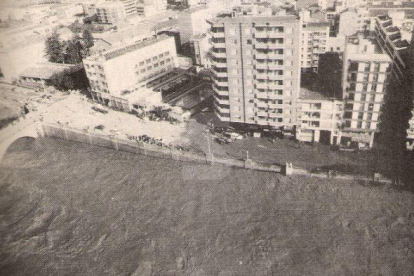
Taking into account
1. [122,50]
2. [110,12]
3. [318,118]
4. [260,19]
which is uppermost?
[260,19]

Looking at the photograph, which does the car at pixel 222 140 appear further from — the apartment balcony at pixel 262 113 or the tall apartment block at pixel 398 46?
the tall apartment block at pixel 398 46

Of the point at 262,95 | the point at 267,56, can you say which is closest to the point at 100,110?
the point at 262,95

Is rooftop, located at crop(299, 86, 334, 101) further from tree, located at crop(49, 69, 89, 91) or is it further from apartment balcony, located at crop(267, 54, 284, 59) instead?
tree, located at crop(49, 69, 89, 91)

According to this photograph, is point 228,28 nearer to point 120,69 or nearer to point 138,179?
point 138,179

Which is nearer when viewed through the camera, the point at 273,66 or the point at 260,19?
the point at 260,19

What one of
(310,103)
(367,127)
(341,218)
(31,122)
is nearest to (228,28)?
(310,103)

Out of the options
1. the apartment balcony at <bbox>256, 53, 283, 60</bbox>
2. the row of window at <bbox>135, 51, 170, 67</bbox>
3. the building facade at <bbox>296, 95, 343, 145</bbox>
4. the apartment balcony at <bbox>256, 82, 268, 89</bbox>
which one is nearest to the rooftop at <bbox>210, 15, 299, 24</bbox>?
the apartment balcony at <bbox>256, 53, 283, 60</bbox>

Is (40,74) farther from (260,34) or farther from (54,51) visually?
(260,34)

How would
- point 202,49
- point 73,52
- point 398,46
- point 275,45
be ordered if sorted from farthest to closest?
point 73,52 → point 202,49 → point 398,46 → point 275,45
